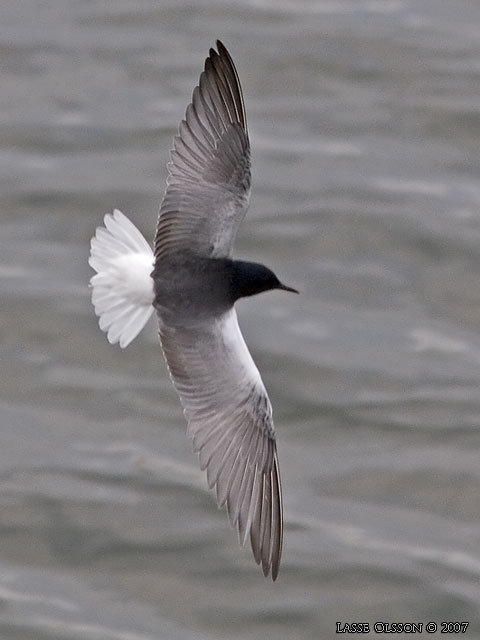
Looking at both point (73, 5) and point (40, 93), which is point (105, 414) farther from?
point (73, 5)

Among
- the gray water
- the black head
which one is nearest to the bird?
the black head

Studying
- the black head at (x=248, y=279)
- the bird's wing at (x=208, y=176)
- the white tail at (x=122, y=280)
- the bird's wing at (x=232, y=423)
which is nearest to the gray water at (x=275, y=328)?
the bird's wing at (x=232, y=423)

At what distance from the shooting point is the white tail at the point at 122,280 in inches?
238

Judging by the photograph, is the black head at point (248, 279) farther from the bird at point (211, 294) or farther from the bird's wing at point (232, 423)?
the bird's wing at point (232, 423)

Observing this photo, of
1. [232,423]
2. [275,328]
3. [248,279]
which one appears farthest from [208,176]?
[275,328]

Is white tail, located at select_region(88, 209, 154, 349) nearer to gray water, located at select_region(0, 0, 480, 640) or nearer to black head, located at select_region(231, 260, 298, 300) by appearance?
black head, located at select_region(231, 260, 298, 300)

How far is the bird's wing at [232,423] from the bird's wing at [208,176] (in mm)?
295

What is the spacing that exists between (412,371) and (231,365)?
2399mm

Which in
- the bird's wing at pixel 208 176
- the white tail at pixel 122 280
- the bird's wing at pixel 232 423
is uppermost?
the bird's wing at pixel 208 176

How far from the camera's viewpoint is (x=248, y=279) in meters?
6.01

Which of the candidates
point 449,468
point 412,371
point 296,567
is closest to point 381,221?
point 412,371

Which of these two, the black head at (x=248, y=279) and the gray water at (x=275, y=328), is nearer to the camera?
the black head at (x=248, y=279)

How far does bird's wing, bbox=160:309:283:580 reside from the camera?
19.9ft

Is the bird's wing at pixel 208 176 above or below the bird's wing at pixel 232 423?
above
